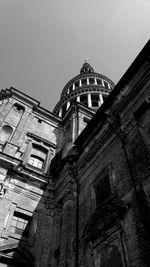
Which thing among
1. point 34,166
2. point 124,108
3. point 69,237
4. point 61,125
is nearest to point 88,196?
point 69,237

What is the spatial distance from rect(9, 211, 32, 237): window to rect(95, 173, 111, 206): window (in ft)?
14.7

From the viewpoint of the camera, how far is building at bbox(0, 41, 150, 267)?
7.93m

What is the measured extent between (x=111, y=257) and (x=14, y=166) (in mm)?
7892

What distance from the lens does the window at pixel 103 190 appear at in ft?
32.6

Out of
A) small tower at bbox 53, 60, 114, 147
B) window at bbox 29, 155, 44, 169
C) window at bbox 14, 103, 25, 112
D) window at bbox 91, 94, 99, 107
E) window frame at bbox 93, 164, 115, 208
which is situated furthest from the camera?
window at bbox 91, 94, 99, 107

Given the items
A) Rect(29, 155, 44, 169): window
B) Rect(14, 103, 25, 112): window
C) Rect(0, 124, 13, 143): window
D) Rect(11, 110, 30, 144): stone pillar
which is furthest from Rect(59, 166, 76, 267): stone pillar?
Rect(14, 103, 25, 112): window

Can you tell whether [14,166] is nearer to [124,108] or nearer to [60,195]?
[60,195]

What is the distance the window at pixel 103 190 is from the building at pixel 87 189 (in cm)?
5

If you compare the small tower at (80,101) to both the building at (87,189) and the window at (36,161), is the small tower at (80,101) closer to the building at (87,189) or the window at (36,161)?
the building at (87,189)

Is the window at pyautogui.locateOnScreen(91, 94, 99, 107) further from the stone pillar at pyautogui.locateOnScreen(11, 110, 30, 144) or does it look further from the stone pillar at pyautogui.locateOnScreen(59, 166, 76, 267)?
the stone pillar at pyautogui.locateOnScreen(59, 166, 76, 267)

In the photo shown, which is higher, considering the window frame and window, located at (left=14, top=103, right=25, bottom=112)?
A: window, located at (left=14, top=103, right=25, bottom=112)

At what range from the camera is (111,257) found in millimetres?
7754

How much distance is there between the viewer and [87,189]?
11.6m

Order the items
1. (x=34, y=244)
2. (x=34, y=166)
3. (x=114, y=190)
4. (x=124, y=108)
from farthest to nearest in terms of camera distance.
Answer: (x=34, y=166)
(x=34, y=244)
(x=124, y=108)
(x=114, y=190)
